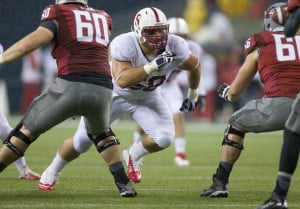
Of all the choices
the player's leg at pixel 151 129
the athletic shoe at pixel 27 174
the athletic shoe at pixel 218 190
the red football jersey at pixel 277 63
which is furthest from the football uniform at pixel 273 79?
the athletic shoe at pixel 27 174

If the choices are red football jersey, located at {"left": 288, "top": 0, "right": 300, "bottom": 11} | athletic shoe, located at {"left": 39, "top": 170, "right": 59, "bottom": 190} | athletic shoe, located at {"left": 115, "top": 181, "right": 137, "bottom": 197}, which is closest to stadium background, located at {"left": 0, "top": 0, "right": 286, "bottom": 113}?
athletic shoe, located at {"left": 39, "top": 170, "right": 59, "bottom": 190}

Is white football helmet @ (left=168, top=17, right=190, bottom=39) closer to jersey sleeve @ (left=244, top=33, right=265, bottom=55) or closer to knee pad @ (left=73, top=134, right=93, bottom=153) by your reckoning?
knee pad @ (left=73, top=134, right=93, bottom=153)

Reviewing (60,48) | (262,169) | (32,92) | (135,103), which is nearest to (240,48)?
(32,92)

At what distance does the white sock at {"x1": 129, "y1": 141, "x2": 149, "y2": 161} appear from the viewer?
7711mm

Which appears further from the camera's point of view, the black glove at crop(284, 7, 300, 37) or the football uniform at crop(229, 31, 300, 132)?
the football uniform at crop(229, 31, 300, 132)

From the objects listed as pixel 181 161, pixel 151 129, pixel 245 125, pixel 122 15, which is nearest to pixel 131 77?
pixel 151 129

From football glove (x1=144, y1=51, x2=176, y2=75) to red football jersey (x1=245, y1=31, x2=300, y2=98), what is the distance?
0.61 meters

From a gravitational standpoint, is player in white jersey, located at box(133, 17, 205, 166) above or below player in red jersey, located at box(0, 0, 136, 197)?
below

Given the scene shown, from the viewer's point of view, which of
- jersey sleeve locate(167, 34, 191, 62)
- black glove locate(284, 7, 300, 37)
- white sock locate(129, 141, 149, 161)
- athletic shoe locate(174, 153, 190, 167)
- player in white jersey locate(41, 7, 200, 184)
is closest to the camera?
black glove locate(284, 7, 300, 37)

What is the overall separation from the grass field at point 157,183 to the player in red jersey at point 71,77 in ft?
1.76

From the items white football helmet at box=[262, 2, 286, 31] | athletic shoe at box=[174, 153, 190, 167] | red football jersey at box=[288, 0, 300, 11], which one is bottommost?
athletic shoe at box=[174, 153, 190, 167]

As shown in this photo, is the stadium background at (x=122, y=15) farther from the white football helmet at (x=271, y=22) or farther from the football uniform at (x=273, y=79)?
the football uniform at (x=273, y=79)

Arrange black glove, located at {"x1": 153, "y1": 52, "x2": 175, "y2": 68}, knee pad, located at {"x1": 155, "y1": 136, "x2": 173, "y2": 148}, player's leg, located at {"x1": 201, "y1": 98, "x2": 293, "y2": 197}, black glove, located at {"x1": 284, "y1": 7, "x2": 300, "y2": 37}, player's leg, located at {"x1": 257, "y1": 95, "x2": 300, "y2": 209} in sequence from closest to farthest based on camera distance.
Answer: black glove, located at {"x1": 284, "y1": 7, "x2": 300, "y2": 37}, player's leg, located at {"x1": 257, "y1": 95, "x2": 300, "y2": 209}, player's leg, located at {"x1": 201, "y1": 98, "x2": 293, "y2": 197}, black glove, located at {"x1": 153, "y1": 52, "x2": 175, "y2": 68}, knee pad, located at {"x1": 155, "y1": 136, "x2": 173, "y2": 148}

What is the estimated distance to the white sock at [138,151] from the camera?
771 centimetres
